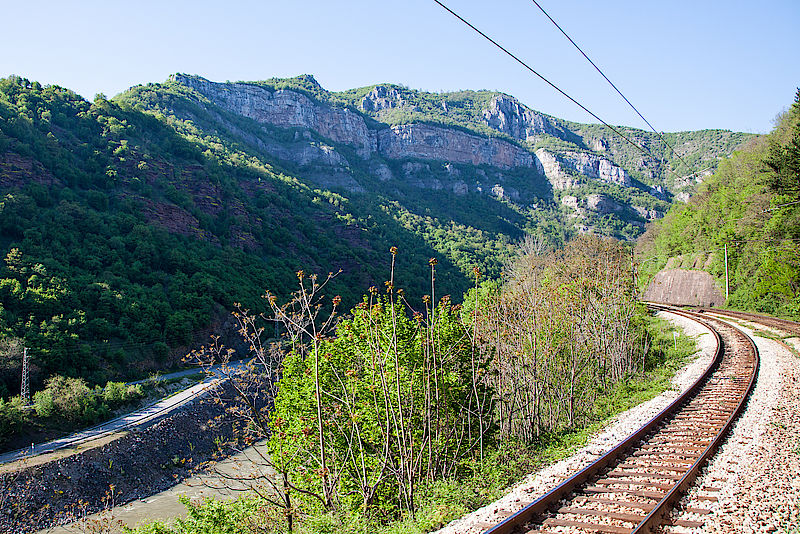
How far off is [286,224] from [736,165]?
54747 mm

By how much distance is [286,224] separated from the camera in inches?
2783

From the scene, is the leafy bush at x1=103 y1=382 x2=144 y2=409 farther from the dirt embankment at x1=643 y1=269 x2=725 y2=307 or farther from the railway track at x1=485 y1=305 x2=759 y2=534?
the dirt embankment at x1=643 y1=269 x2=725 y2=307

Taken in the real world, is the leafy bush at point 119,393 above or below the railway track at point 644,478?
below

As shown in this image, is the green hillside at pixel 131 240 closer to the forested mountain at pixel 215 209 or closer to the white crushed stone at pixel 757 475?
the forested mountain at pixel 215 209

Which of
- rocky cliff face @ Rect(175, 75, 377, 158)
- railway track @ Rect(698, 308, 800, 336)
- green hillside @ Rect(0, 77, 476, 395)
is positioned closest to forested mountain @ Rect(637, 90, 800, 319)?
railway track @ Rect(698, 308, 800, 336)

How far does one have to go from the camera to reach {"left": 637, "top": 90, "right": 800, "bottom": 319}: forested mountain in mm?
24141

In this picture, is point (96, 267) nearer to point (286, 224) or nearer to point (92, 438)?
point (92, 438)

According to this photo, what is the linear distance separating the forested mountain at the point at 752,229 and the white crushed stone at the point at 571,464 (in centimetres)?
1463

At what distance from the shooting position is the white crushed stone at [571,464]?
5246 mm

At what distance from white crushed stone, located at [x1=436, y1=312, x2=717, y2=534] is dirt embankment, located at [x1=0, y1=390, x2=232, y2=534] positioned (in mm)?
13890

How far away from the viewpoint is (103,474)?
2256 centimetres

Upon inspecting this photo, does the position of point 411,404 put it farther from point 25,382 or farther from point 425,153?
point 425,153

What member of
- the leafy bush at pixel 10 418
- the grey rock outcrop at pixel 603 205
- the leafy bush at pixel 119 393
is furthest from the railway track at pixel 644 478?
the grey rock outcrop at pixel 603 205

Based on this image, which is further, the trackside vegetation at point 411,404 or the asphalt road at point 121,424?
the asphalt road at point 121,424
